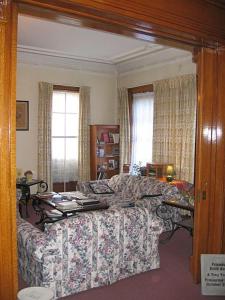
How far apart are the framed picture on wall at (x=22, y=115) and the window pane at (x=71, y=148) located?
3.48 feet

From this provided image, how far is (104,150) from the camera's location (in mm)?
7996

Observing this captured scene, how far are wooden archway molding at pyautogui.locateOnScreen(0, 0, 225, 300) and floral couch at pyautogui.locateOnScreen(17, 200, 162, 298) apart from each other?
59 cm

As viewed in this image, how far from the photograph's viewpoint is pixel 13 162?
6.11ft

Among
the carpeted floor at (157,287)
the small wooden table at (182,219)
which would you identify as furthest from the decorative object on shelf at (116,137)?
the carpeted floor at (157,287)

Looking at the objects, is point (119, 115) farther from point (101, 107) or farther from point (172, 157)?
point (172, 157)

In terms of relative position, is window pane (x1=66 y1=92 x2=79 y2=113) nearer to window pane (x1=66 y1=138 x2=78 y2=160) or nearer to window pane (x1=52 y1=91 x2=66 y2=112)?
window pane (x1=52 y1=91 x2=66 y2=112)

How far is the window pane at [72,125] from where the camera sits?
25.0 feet

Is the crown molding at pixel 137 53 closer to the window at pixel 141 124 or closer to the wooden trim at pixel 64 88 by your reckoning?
the window at pixel 141 124

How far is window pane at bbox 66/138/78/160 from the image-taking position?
766cm

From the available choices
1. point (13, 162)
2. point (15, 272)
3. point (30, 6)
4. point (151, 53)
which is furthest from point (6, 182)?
point (151, 53)

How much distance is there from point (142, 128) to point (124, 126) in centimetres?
58

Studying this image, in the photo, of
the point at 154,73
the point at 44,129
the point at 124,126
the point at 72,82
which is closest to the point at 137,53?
the point at 154,73

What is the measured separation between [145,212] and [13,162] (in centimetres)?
195

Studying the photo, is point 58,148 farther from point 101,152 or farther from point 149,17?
point 149,17
